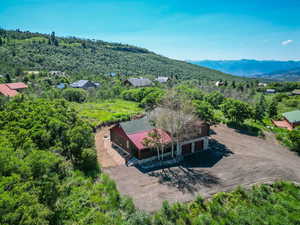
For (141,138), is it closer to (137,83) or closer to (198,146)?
(198,146)

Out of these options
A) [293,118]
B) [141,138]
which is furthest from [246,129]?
[141,138]

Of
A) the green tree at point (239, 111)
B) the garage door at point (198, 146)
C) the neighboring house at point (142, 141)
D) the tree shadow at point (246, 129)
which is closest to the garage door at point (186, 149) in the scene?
the neighboring house at point (142, 141)

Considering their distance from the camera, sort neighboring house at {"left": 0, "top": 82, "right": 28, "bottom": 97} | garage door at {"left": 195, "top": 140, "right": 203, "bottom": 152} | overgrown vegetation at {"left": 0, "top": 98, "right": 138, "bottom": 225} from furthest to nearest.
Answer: neighboring house at {"left": 0, "top": 82, "right": 28, "bottom": 97}
garage door at {"left": 195, "top": 140, "right": 203, "bottom": 152}
overgrown vegetation at {"left": 0, "top": 98, "right": 138, "bottom": 225}

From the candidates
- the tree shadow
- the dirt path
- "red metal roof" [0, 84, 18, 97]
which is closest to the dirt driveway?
the dirt path

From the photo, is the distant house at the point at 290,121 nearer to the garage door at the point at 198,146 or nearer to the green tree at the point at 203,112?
the green tree at the point at 203,112

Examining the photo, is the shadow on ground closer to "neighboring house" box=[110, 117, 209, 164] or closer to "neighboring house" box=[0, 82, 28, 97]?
"neighboring house" box=[110, 117, 209, 164]

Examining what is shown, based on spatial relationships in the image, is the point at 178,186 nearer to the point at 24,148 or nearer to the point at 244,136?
the point at 24,148

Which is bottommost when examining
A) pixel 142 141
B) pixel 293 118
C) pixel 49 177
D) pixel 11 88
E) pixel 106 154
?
pixel 106 154

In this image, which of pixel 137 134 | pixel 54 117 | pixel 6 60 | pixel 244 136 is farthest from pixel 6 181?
pixel 6 60
